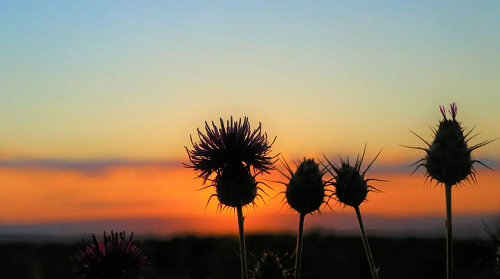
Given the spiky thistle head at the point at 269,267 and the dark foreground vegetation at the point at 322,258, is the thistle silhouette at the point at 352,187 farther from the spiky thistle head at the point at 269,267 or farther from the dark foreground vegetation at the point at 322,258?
the dark foreground vegetation at the point at 322,258

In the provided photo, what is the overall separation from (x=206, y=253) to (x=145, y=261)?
27.7 metres

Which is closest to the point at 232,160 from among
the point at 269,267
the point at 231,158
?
the point at 231,158

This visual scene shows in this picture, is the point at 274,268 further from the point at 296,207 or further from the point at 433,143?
the point at 433,143

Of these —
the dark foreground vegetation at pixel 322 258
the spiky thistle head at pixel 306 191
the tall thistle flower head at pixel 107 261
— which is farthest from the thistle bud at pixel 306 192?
the dark foreground vegetation at pixel 322 258

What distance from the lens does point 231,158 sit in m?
11.8

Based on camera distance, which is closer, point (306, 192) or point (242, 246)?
point (242, 246)

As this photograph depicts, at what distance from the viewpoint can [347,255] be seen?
38.1 m

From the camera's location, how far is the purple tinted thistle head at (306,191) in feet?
32.9

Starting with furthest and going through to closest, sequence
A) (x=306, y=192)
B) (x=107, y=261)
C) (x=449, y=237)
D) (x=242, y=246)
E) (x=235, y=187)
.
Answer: (x=235, y=187) < (x=306, y=192) < (x=242, y=246) < (x=449, y=237) < (x=107, y=261)

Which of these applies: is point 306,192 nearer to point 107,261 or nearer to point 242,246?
point 242,246

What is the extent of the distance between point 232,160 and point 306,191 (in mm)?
2211

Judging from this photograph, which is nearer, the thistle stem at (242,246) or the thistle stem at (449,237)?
the thistle stem at (449,237)

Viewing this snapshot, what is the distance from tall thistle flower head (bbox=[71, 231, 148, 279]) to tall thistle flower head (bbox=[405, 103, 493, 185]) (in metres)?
5.10

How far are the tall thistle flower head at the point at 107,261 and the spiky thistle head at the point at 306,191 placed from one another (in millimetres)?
2770
